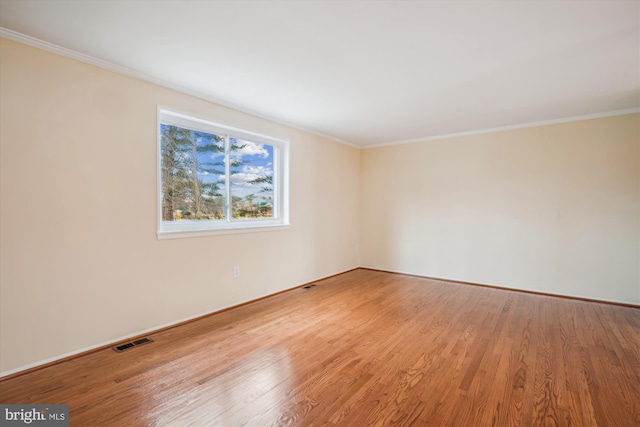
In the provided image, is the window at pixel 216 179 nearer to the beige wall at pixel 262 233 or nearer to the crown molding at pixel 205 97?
the beige wall at pixel 262 233

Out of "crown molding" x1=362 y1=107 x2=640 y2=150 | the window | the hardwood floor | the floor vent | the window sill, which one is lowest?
the hardwood floor

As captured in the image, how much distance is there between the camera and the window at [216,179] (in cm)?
316

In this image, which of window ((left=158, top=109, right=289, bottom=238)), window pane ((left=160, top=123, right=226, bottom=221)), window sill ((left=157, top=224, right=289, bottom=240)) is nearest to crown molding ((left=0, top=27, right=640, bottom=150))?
window ((left=158, top=109, right=289, bottom=238))

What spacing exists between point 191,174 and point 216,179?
31 centimetres

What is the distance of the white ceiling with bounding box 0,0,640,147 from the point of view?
1.90 meters

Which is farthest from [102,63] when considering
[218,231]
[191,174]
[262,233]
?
[262,233]

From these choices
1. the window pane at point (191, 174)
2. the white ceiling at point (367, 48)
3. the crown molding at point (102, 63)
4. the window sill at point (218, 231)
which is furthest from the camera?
the window pane at point (191, 174)

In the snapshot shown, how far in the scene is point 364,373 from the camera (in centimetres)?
222

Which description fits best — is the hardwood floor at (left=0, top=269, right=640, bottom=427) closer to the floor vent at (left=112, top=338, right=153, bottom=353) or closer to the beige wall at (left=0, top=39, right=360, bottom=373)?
the floor vent at (left=112, top=338, right=153, bottom=353)

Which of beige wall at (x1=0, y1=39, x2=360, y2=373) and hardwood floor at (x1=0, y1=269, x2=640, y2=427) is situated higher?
beige wall at (x1=0, y1=39, x2=360, y2=373)

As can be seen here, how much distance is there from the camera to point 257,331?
2.97 metres

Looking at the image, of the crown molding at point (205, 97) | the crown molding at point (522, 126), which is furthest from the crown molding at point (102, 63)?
the crown molding at point (522, 126)

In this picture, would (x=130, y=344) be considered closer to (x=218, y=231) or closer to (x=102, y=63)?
(x=218, y=231)

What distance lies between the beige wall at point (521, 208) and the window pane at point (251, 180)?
238 cm
